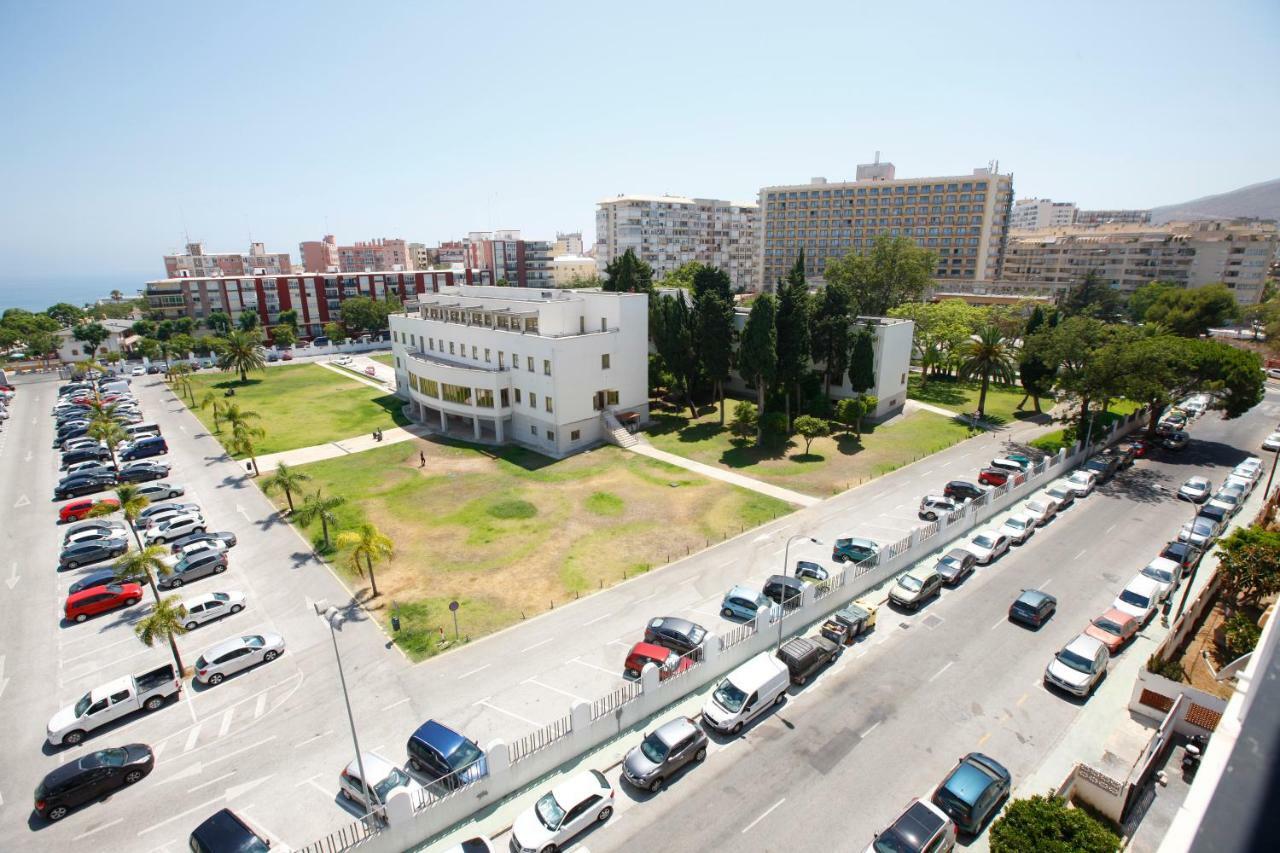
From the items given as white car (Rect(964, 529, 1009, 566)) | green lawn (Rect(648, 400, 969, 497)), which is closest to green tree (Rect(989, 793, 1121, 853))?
white car (Rect(964, 529, 1009, 566))

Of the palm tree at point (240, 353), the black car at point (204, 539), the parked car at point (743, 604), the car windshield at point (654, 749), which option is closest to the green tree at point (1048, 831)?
the car windshield at point (654, 749)

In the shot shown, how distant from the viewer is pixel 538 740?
20.2 meters

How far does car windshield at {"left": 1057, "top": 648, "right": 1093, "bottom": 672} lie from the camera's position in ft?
74.7

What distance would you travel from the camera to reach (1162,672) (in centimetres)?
2162

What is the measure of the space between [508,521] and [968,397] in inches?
2090

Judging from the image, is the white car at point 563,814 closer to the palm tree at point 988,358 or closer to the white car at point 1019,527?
the white car at point 1019,527

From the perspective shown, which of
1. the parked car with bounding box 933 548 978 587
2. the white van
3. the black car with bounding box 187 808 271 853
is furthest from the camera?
the parked car with bounding box 933 548 978 587

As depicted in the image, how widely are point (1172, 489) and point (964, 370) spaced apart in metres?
20.7

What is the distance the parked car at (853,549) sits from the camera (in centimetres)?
3139

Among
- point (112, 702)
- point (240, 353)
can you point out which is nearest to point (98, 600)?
point (112, 702)

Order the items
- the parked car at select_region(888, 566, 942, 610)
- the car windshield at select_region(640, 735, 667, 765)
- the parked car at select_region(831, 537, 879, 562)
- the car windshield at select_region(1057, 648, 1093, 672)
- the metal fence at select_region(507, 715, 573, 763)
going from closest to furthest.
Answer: the car windshield at select_region(640, 735, 667, 765) → the metal fence at select_region(507, 715, 573, 763) → the car windshield at select_region(1057, 648, 1093, 672) → the parked car at select_region(888, 566, 942, 610) → the parked car at select_region(831, 537, 879, 562)

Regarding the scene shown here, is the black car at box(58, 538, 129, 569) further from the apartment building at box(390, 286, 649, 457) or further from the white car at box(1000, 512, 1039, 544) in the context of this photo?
the white car at box(1000, 512, 1039, 544)

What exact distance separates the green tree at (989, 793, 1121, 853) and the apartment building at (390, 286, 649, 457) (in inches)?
1511

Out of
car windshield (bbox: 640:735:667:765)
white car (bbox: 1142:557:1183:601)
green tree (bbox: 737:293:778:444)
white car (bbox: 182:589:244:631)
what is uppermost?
green tree (bbox: 737:293:778:444)
